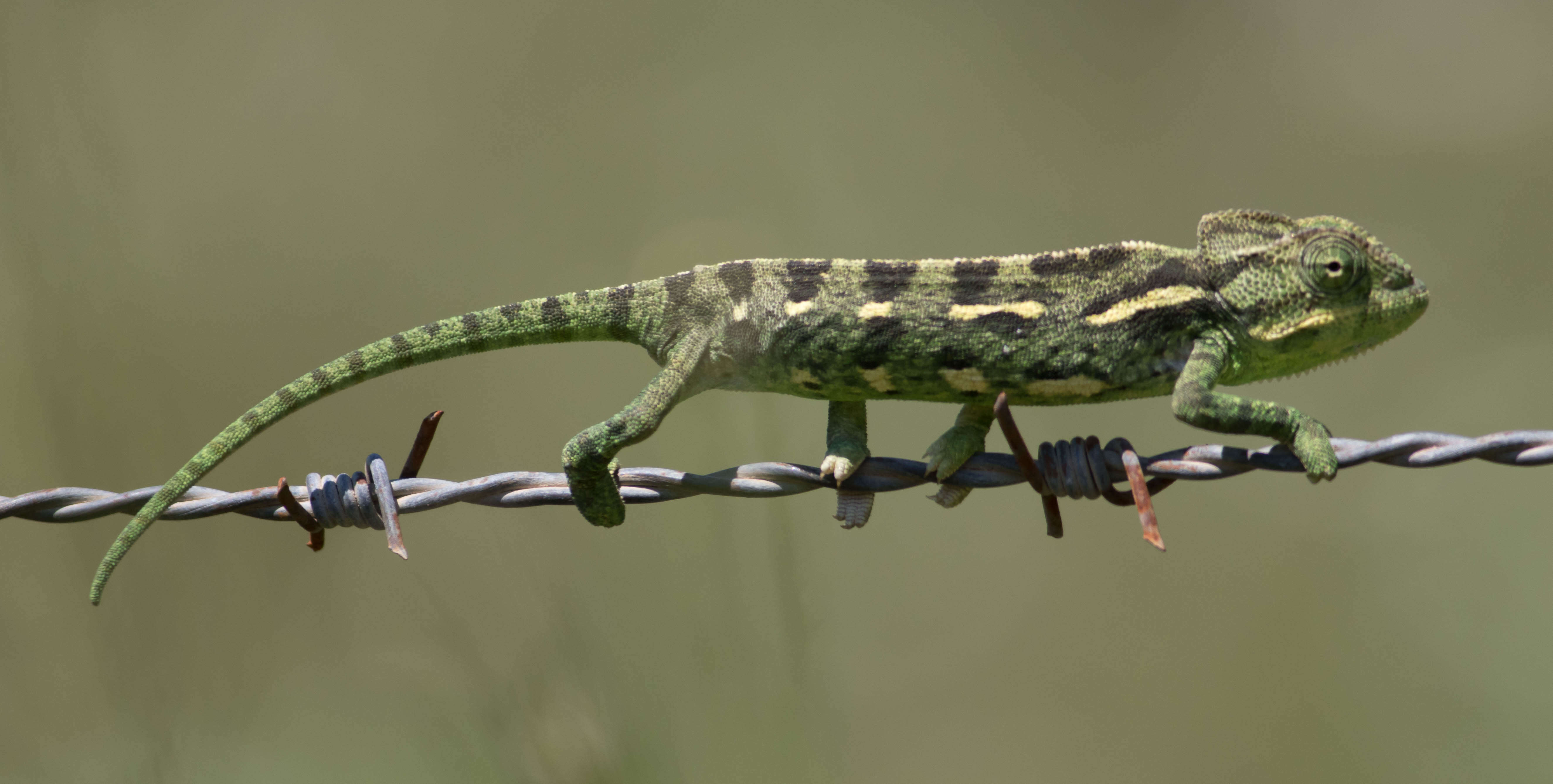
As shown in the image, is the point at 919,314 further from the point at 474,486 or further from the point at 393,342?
the point at 393,342

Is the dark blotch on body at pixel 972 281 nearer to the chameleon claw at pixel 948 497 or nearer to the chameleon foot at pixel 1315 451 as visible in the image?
the chameleon claw at pixel 948 497

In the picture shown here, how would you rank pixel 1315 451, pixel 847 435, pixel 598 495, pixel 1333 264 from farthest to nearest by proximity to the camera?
pixel 847 435 < pixel 598 495 < pixel 1333 264 < pixel 1315 451

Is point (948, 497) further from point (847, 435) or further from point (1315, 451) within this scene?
point (1315, 451)

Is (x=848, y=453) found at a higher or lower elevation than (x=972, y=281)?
lower

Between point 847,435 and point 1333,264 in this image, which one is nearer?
point 1333,264

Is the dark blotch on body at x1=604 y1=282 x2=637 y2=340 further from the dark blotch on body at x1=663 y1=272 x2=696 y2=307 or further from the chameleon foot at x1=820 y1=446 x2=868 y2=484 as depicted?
the chameleon foot at x1=820 y1=446 x2=868 y2=484

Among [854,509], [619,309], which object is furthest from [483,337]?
[854,509]

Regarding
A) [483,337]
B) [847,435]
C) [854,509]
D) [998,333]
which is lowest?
[854,509]

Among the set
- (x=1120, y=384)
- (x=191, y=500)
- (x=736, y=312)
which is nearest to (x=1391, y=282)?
(x=1120, y=384)
